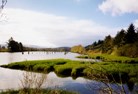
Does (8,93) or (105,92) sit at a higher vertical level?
(105,92)

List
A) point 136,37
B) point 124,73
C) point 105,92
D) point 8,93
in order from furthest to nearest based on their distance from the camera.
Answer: point 136,37 < point 124,73 < point 8,93 < point 105,92

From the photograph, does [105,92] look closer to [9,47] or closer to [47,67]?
[47,67]

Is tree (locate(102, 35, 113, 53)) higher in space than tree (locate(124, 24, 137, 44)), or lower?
lower

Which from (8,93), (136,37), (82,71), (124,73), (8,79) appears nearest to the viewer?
(8,93)

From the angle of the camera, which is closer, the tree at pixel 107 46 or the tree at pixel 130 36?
the tree at pixel 107 46

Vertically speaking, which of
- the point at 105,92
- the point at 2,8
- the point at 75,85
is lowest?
the point at 75,85

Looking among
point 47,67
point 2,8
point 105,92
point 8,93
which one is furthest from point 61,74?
point 105,92

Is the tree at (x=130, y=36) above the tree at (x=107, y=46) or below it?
above

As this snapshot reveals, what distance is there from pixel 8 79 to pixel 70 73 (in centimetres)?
1312

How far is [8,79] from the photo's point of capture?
41688 mm

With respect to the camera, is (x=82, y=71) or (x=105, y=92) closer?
(x=105, y=92)

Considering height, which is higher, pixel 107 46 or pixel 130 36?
pixel 130 36

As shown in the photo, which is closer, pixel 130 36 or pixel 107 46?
pixel 107 46

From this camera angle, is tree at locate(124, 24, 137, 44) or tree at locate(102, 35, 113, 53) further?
tree at locate(124, 24, 137, 44)
